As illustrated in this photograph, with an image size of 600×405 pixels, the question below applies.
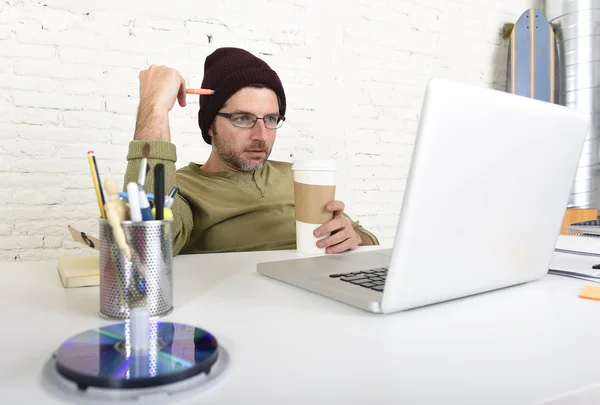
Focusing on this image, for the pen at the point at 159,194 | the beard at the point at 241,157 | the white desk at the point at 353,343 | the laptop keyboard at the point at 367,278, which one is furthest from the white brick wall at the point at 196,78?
the pen at the point at 159,194

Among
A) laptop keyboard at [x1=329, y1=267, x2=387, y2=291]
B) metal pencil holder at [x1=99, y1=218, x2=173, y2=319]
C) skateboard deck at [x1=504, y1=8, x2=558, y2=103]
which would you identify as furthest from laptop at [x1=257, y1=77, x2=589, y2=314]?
skateboard deck at [x1=504, y1=8, x2=558, y2=103]

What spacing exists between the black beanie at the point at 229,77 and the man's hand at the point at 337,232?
27.6 inches

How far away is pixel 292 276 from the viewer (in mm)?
717

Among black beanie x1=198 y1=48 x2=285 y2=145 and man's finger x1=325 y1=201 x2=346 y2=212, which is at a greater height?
black beanie x1=198 y1=48 x2=285 y2=145

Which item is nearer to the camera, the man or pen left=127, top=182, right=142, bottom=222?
pen left=127, top=182, right=142, bottom=222

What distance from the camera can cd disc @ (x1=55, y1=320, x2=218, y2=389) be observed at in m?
0.35

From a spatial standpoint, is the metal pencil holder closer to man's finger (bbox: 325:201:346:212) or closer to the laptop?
the laptop

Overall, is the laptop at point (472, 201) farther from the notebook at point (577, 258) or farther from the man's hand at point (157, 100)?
the man's hand at point (157, 100)

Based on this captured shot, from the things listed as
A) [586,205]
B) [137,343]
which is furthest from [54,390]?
[586,205]

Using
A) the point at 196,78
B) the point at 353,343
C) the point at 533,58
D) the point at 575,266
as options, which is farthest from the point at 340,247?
the point at 533,58

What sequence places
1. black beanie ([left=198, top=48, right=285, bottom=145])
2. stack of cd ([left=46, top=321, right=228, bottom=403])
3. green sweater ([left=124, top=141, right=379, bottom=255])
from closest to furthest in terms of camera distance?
stack of cd ([left=46, top=321, right=228, bottom=403])
green sweater ([left=124, top=141, right=379, bottom=255])
black beanie ([left=198, top=48, right=285, bottom=145])

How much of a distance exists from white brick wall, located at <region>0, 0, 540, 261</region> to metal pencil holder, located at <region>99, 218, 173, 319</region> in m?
0.90

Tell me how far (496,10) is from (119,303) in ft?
10.2

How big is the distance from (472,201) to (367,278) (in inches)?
7.9
